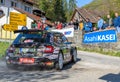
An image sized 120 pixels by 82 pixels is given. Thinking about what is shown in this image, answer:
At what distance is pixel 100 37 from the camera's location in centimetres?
2470

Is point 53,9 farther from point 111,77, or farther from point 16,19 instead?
point 111,77

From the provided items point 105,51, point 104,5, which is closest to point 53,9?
point 105,51

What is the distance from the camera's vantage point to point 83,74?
12.8 metres

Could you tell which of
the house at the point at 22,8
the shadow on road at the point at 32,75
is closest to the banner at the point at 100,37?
the shadow on road at the point at 32,75

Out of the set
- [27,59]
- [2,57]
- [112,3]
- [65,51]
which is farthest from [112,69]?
[112,3]

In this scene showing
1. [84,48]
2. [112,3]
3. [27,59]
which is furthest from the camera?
[112,3]

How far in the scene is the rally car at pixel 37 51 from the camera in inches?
526

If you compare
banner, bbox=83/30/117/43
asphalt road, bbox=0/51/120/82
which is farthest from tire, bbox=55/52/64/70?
banner, bbox=83/30/117/43

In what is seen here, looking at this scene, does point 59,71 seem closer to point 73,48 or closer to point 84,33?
point 73,48

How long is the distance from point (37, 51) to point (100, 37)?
39.1ft

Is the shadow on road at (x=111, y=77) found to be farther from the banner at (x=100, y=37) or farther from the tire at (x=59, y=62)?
the banner at (x=100, y=37)

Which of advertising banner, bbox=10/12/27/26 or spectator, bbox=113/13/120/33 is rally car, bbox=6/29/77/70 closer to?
spectator, bbox=113/13/120/33

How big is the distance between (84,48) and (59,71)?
12.7 metres

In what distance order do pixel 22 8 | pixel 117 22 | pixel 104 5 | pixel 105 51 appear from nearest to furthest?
pixel 117 22
pixel 105 51
pixel 22 8
pixel 104 5
